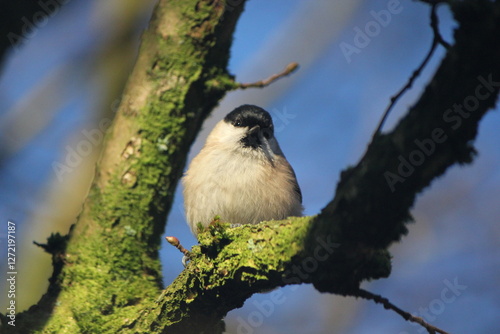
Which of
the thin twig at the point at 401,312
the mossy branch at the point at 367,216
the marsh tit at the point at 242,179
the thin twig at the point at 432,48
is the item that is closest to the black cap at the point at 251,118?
the marsh tit at the point at 242,179

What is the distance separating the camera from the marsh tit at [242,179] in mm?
3885

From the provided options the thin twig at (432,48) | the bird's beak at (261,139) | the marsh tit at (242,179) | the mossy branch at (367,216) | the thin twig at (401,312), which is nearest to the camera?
the mossy branch at (367,216)

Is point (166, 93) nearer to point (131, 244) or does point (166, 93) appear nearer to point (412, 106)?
point (131, 244)

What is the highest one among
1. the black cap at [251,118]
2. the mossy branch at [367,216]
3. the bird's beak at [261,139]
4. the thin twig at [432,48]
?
the black cap at [251,118]

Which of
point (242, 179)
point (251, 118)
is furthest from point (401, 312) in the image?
point (251, 118)

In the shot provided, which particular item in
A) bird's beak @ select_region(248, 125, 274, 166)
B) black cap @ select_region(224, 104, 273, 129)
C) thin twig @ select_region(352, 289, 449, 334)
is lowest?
thin twig @ select_region(352, 289, 449, 334)

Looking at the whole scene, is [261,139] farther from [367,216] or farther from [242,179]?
[367,216]

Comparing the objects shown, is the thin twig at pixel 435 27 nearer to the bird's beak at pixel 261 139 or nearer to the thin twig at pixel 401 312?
the thin twig at pixel 401 312

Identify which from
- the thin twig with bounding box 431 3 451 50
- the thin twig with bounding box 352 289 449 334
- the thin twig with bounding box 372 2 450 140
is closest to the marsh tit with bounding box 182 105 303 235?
the thin twig with bounding box 352 289 449 334

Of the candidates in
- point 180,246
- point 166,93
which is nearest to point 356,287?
point 180,246

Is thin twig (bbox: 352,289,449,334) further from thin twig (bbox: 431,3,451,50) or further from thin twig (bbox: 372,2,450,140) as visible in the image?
thin twig (bbox: 431,3,451,50)

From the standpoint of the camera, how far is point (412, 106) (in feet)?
5.61

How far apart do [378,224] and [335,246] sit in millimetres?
199

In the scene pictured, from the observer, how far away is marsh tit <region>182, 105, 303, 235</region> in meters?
3.88
